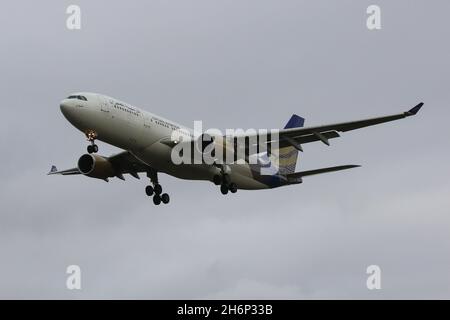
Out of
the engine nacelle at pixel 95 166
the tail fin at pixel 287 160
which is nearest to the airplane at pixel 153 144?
the engine nacelle at pixel 95 166

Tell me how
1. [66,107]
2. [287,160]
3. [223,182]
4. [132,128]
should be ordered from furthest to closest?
[287,160]
[223,182]
[132,128]
[66,107]

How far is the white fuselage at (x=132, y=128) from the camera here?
64688 mm

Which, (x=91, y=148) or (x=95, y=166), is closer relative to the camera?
(x=91, y=148)

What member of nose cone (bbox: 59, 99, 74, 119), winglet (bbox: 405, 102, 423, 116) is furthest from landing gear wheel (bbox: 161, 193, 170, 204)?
winglet (bbox: 405, 102, 423, 116)

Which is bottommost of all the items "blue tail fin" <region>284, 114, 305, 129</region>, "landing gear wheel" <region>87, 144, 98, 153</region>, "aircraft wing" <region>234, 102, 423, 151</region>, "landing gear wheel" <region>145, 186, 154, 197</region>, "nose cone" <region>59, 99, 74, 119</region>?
"landing gear wheel" <region>145, 186, 154, 197</region>

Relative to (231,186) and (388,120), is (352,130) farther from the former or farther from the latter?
(231,186)

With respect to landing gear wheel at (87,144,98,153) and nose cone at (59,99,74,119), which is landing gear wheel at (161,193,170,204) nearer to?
landing gear wheel at (87,144,98,153)

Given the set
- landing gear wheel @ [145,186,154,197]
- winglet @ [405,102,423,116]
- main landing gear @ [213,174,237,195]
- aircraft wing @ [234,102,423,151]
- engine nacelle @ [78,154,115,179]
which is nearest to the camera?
winglet @ [405,102,423,116]

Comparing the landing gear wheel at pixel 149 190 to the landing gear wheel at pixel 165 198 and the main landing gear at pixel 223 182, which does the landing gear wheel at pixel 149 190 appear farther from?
the main landing gear at pixel 223 182

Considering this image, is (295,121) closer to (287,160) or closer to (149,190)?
(287,160)

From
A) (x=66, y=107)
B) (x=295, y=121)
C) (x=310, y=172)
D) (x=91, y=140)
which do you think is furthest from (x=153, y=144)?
(x=295, y=121)

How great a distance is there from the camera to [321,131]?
67688 mm

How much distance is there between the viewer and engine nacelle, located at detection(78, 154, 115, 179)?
72.1 meters

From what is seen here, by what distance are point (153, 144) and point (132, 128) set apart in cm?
Result: 203
